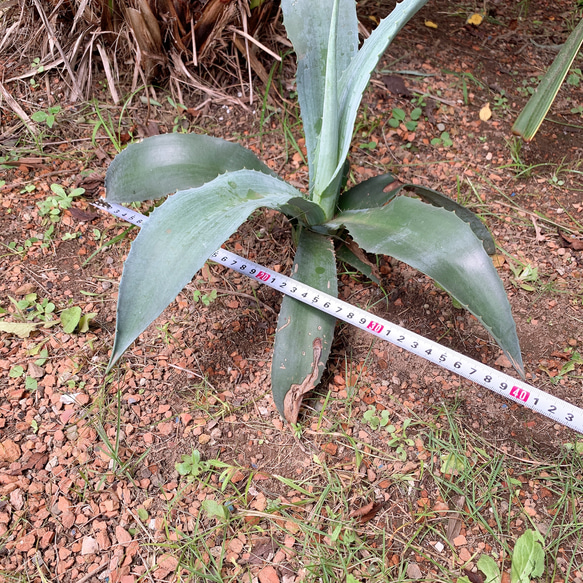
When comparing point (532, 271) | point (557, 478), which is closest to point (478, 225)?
point (532, 271)

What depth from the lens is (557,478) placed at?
1.19 meters

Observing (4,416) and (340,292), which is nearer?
(4,416)

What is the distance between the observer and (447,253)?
43.0 inches

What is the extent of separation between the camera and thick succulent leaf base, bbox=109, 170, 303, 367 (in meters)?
0.94

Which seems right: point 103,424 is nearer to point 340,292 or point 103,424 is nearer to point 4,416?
point 4,416

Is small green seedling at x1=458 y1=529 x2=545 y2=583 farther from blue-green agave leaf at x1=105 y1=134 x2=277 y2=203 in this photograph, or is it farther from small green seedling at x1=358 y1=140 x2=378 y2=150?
small green seedling at x1=358 y1=140 x2=378 y2=150

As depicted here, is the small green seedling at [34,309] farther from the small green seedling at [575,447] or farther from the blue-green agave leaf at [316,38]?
the small green seedling at [575,447]

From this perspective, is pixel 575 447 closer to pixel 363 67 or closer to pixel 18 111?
pixel 363 67

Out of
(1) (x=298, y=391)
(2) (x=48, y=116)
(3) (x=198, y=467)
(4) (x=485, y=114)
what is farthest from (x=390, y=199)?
(2) (x=48, y=116)

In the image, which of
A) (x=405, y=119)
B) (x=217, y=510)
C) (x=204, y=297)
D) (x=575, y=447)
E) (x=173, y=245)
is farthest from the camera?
(x=405, y=119)

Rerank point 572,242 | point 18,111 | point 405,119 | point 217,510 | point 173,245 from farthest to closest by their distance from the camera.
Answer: point 405,119 → point 18,111 → point 572,242 → point 217,510 → point 173,245

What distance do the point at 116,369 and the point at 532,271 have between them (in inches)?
50.0

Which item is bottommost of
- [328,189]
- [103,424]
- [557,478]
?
[557,478]

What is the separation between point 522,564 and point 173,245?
3.30 ft
